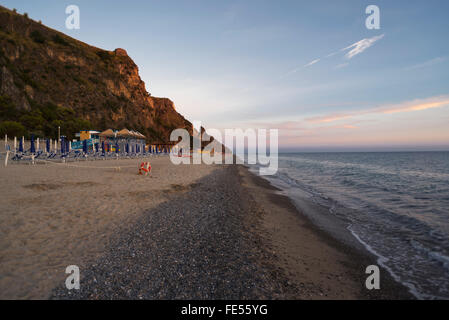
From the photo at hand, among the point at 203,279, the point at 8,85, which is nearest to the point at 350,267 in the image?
the point at 203,279

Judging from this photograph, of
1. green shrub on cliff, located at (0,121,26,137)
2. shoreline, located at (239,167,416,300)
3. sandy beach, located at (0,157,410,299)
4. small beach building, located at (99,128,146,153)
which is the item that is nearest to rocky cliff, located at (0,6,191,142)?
green shrub on cliff, located at (0,121,26,137)

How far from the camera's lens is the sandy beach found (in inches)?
110

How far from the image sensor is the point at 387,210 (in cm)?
836

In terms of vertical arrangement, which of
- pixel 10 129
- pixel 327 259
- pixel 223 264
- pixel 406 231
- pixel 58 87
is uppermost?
pixel 58 87

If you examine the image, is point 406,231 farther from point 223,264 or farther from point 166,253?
point 166,253

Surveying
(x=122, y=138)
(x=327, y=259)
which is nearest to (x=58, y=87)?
(x=122, y=138)

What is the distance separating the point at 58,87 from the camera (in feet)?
144

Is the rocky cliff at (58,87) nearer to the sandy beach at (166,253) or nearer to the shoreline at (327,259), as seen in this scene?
the sandy beach at (166,253)

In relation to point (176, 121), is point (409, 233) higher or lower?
lower

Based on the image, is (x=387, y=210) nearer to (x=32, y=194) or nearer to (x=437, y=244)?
(x=437, y=244)

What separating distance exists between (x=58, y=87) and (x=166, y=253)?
53.9 metres

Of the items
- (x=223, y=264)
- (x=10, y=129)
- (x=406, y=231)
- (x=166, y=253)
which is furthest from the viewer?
(x=10, y=129)

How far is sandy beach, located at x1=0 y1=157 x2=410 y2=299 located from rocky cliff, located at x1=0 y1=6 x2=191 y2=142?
30.8 meters

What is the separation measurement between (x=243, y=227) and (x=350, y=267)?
2245mm
